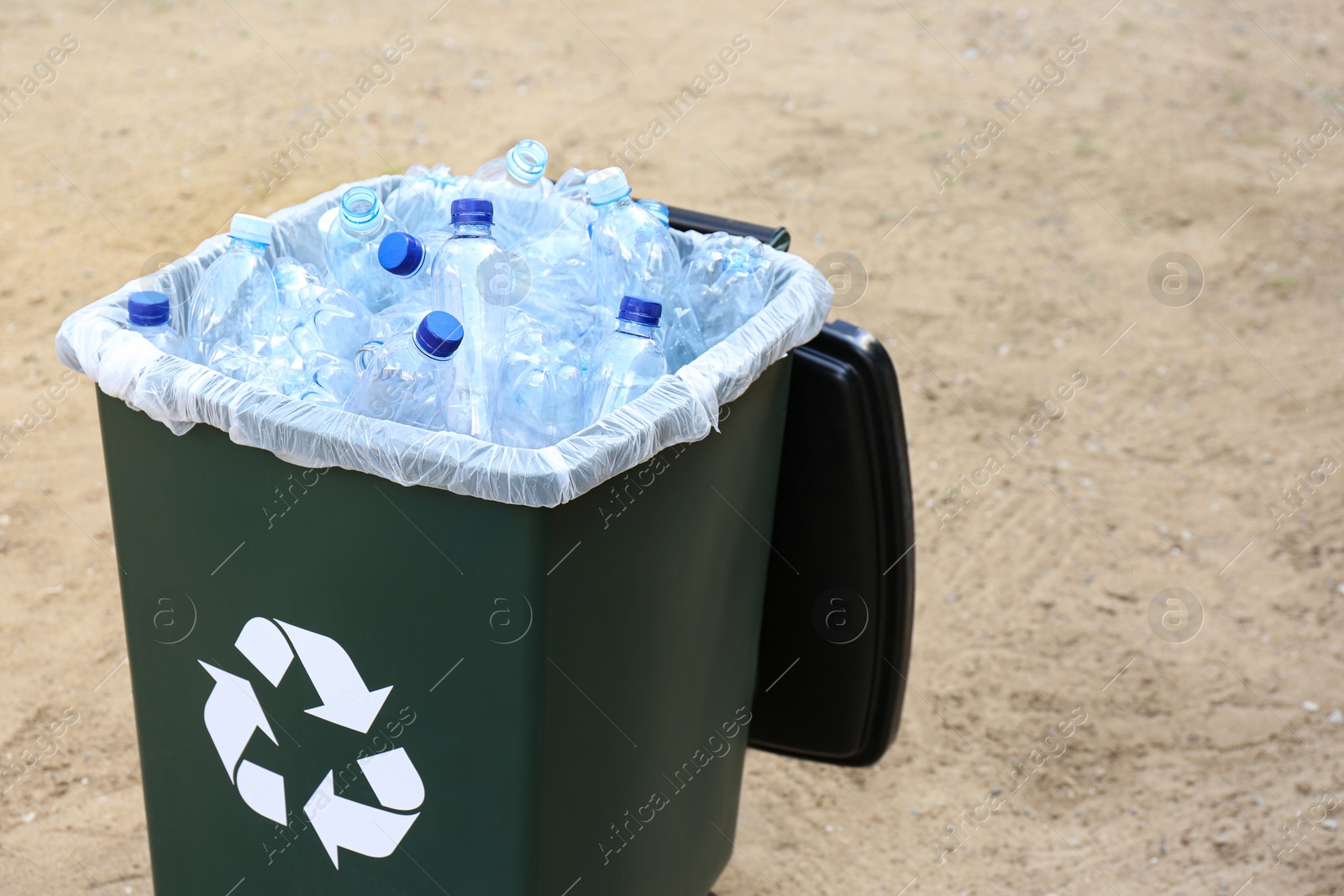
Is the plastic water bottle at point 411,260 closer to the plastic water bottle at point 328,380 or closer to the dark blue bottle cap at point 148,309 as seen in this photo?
the plastic water bottle at point 328,380

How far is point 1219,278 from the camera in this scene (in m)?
4.80

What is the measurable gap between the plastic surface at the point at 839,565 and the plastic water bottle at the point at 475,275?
0.52m

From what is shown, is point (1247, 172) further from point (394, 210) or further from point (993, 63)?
point (394, 210)

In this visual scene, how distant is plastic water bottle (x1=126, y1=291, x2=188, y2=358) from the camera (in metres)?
1.50

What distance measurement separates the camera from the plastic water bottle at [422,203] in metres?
1.94

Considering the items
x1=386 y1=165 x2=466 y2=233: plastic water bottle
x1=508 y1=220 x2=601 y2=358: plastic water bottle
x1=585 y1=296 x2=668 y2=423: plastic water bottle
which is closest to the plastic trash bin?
x1=585 y1=296 x2=668 y2=423: plastic water bottle

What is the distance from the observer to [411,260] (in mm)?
1509

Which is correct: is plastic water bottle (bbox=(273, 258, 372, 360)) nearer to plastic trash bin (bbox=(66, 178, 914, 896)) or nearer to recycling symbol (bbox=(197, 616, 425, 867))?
plastic trash bin (bbox=(66, 178, 914, 896))

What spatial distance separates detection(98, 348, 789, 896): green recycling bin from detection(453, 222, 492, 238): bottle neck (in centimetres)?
39

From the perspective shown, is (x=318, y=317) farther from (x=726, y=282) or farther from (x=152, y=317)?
(x=726, y=282)

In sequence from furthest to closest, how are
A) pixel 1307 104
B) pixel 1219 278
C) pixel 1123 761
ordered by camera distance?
pixel 1307 104 → pixel 1219 278 → pixel 1123 761

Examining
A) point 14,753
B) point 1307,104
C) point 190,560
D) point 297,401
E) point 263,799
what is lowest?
point 1307,104

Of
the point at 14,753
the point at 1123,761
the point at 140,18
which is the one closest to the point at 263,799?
the point at 14,753

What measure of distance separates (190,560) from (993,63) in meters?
5.52
